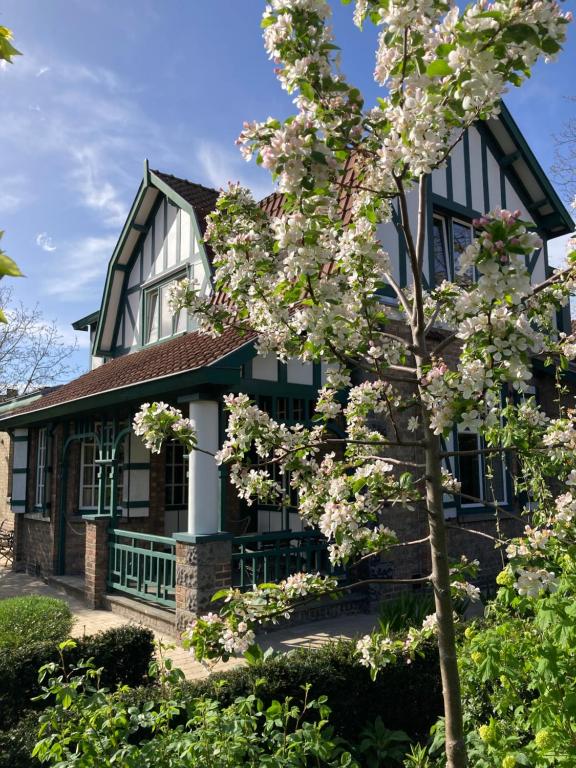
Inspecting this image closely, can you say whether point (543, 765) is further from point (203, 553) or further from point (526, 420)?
point (203, 553)

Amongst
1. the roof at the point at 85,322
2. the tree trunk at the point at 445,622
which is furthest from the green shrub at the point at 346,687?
the roof at the point at 85,322

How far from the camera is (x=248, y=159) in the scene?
281cm

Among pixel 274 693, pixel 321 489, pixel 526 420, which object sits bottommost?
pixel 274 693

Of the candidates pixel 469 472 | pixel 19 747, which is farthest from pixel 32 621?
pixel 469 472

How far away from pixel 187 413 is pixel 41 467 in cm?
474

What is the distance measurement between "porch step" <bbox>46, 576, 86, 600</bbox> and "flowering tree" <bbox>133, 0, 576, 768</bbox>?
750 cm

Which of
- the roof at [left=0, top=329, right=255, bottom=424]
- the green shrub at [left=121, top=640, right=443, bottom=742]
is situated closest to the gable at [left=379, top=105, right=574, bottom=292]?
the roof at [left=0, top=329, right=255, bottom=424]

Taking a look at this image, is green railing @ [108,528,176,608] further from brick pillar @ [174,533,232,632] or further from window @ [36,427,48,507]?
window @ [36,427,48,507]

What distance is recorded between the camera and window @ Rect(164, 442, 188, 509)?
38.8 ft

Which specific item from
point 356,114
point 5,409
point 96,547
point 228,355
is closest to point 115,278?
point 5,409

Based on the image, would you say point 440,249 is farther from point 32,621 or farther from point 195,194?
point 32,621

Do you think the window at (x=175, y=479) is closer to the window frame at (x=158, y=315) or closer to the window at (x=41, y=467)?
the window frame at (x=158, y=315)

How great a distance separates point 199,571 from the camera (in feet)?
23.5

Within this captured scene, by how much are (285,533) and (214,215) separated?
551 centimetres
